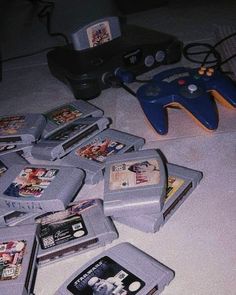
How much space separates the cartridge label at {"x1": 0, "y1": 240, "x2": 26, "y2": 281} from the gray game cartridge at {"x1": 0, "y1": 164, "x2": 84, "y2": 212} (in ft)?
0.19

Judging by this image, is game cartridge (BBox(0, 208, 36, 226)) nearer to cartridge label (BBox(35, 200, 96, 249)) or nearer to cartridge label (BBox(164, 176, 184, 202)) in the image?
cartridge label (BBox(35, 200, 96, 249))

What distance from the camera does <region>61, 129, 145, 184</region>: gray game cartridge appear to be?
0.60 meters

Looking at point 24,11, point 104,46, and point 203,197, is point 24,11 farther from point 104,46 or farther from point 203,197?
point 203,197

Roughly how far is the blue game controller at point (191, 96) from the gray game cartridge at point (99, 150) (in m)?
0.06

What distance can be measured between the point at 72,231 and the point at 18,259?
0.08m

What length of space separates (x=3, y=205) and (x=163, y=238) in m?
0.23

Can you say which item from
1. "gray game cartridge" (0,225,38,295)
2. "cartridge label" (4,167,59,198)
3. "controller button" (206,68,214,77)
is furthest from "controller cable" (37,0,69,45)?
"gray game cartridge" (0,225,38,295)

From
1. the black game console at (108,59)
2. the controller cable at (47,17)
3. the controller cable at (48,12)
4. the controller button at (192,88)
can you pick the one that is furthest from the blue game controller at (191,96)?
the controller cable at (48,12)

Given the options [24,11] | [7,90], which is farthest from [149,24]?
[24,11]

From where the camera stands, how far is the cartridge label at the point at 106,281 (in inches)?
16.2

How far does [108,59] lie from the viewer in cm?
81

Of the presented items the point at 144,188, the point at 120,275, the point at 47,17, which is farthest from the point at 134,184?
the point at 47,17

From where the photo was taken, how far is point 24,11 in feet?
5.21

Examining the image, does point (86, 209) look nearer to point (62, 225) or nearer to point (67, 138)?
point (62, 225)
